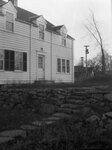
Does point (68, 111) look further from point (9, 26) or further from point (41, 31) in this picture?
point (41, 31)

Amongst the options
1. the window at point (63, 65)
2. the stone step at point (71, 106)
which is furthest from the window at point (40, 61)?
the stone step at point (71, 106)

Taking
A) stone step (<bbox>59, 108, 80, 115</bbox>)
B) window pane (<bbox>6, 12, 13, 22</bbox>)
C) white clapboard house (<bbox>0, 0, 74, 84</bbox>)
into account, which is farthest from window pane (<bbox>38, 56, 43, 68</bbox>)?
stone step (<bbox>59, 108, 80, 115</bbox>)

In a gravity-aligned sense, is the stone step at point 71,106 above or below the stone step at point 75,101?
below

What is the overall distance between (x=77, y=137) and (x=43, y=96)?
419cm

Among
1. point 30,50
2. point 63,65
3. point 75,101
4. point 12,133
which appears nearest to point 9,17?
point 30,50

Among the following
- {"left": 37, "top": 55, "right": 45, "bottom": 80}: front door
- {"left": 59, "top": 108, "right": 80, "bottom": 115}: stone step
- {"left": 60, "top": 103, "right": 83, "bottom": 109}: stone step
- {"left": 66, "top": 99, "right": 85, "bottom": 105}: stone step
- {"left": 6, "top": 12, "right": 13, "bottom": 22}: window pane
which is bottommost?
{"left": 59, "top": 108, "right": 80, "bottom": 115}: stone step

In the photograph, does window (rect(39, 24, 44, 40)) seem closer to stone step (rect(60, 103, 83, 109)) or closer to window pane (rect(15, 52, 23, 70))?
window pane (rect(15, 52, 23, 70))

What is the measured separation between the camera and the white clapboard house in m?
14.2

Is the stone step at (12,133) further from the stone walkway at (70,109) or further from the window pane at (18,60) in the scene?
the window pane at (18,60)

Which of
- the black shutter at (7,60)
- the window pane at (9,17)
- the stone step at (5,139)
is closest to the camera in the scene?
the stone step at (5,139)

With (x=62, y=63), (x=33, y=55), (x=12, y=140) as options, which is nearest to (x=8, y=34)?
(x=33, y=55)

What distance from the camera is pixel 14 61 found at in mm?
14688

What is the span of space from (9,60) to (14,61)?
18.1 inches

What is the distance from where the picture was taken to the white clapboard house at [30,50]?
14219 mm
